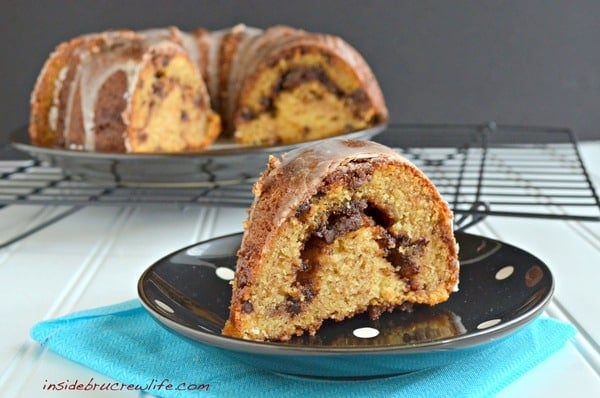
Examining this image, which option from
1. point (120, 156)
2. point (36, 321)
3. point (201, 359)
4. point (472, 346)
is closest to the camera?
point (472, 346)

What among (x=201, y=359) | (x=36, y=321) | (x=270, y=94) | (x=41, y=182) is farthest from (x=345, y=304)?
(x=41, y=182)

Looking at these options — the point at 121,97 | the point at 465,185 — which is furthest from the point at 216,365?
the point at 121,97

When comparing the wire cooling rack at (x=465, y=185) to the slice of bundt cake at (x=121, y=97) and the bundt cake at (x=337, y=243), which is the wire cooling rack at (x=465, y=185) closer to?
the slice of bundt cake at (x=121, y=97)

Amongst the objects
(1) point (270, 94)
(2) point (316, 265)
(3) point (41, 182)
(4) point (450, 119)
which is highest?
(2) point (316, 265)

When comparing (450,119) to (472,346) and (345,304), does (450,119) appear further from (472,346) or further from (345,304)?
(472,346)

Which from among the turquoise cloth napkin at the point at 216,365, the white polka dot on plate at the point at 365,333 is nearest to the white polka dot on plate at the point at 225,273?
the turquoise cloth napkin at the point at 216,365
